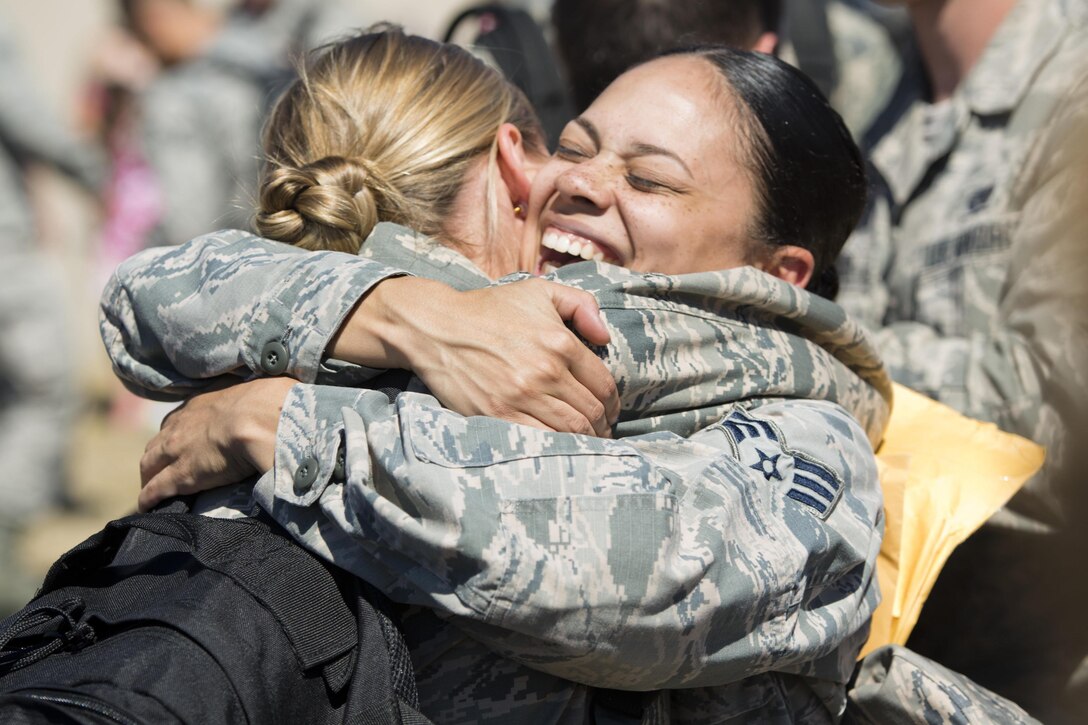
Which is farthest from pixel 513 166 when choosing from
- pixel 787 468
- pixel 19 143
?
pixel 19 143

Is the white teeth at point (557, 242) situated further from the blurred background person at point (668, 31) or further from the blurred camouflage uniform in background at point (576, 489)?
the blurred background person at point (668, 31)

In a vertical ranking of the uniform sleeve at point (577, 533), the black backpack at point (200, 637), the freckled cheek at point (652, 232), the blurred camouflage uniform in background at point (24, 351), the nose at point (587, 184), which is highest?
the nose at point (587, 184)

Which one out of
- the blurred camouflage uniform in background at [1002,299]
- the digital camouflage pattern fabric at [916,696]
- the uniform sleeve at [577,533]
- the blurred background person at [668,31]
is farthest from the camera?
the blurred background person at [668,31]

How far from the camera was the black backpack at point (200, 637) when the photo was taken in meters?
1.46

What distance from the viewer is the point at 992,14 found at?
3324 mm

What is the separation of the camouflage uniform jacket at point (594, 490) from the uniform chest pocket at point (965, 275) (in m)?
0.85

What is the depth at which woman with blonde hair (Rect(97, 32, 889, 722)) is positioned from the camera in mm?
1628

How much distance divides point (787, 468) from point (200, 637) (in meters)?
0.96

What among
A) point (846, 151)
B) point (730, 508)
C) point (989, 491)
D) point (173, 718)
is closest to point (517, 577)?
point (730, 508)

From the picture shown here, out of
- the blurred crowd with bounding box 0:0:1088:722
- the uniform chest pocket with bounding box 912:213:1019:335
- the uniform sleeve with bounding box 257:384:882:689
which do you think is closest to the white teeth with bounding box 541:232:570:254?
the uniform sleeve with bounding box 257:384:882:689

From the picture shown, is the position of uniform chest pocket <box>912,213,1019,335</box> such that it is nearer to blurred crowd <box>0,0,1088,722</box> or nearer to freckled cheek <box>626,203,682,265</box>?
blurred crowd <box>0,0,1088,722</box>

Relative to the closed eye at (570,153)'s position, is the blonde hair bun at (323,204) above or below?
below

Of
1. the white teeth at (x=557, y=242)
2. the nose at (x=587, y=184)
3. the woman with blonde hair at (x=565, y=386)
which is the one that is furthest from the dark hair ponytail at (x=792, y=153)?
the white teeth at (x=557, y=242)

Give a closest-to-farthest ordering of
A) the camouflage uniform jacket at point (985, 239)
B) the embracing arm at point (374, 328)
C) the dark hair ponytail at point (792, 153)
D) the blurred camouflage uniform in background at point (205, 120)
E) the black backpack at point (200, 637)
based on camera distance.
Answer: the black backpack at point (200, 637) → the embracing arm at point (374, 328) → the dark hair ponytail at point (792, 153) → the camouflage uniform jacket at point (985, 239) → the blurred camouflage uniform in background at point (205, 120)
